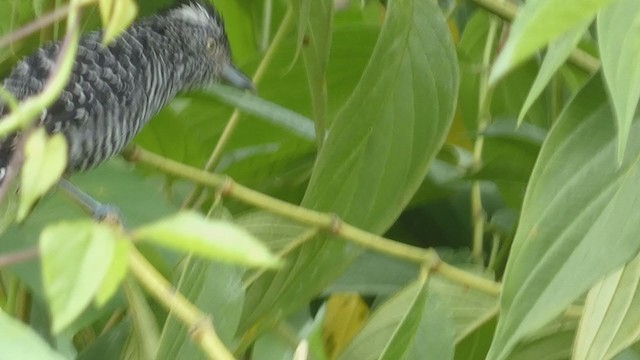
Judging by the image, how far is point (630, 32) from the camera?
0.35 metres

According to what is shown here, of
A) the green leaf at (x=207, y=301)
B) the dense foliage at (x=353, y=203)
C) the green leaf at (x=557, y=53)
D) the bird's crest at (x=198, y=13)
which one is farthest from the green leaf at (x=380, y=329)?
the bird's crest at (x=198, y=13)

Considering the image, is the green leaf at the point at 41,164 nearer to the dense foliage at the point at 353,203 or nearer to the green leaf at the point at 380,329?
the dense foliage at the point at 353,203

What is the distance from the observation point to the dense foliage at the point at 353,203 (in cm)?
29

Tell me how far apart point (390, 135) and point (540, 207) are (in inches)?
6.0

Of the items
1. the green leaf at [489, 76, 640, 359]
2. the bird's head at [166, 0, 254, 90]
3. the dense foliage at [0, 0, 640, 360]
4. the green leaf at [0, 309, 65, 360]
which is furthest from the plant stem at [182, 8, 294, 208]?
the green leaf at [0, 309, 65, 360]

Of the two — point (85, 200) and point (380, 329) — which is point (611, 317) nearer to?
point (380, 329)

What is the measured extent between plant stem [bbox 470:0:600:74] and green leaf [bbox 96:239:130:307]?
1.40 feet

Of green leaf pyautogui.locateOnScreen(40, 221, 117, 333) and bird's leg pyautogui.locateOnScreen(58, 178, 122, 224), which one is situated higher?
green leaf pyautogui.locateOnScreen(40, 221, 117, 333)

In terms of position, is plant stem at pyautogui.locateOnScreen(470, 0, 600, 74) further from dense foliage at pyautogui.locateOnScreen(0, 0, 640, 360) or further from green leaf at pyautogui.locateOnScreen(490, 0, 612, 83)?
green leaf at pyautogui.locateOnScreen(490, 0, 612, 83)

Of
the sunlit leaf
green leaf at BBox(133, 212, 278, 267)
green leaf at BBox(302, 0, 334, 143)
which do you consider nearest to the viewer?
green leaf at BBox(133, 212, 278, 267)

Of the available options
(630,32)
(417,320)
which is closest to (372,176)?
(417,320)

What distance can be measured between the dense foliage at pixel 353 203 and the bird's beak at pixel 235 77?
0.01m

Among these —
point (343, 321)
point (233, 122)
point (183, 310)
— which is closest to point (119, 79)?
point (233, 122)

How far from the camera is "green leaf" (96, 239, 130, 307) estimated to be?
24 centimetres
